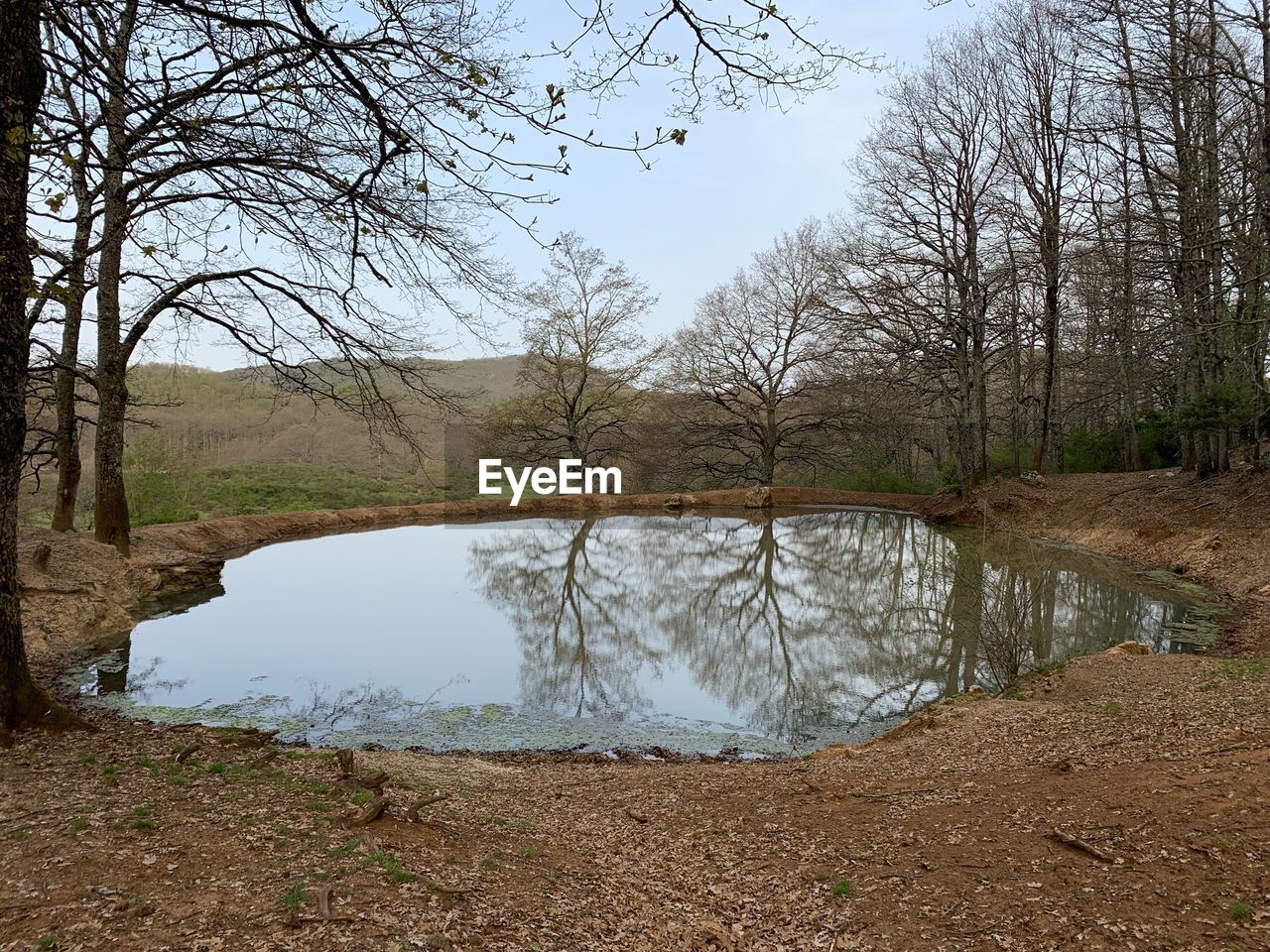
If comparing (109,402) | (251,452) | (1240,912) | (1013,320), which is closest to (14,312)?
(1240,912)

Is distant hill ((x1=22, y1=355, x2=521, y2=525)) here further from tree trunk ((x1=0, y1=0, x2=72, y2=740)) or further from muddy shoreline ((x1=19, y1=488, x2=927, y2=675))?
tree trunk ((x1=0, y1=0, x2=72, y2=740))

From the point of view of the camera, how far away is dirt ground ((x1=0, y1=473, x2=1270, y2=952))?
2645mm

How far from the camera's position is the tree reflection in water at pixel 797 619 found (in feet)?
25.3

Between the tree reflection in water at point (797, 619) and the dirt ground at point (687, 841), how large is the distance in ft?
6.14

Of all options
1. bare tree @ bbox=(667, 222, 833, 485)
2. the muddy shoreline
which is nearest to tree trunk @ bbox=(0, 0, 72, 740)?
the muddy shoreline

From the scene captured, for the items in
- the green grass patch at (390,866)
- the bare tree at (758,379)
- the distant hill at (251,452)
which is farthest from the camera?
the bare tree at (758,379)

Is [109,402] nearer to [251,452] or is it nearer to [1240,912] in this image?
[1240,912]

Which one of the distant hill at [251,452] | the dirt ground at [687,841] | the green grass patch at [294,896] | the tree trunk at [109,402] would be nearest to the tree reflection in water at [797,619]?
the dirt ground at [687,841]

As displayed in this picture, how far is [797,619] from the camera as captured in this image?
1131 centimetres

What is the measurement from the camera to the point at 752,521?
2331cm

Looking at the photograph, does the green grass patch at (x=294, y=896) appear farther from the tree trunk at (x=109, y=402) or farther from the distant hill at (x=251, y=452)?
the tree trunk at (x=109, y=402)

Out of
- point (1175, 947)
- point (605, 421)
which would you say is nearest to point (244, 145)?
point (1175, 947)

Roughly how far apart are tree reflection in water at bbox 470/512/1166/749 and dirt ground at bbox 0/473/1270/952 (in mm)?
1873

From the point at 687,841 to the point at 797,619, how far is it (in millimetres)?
7536
